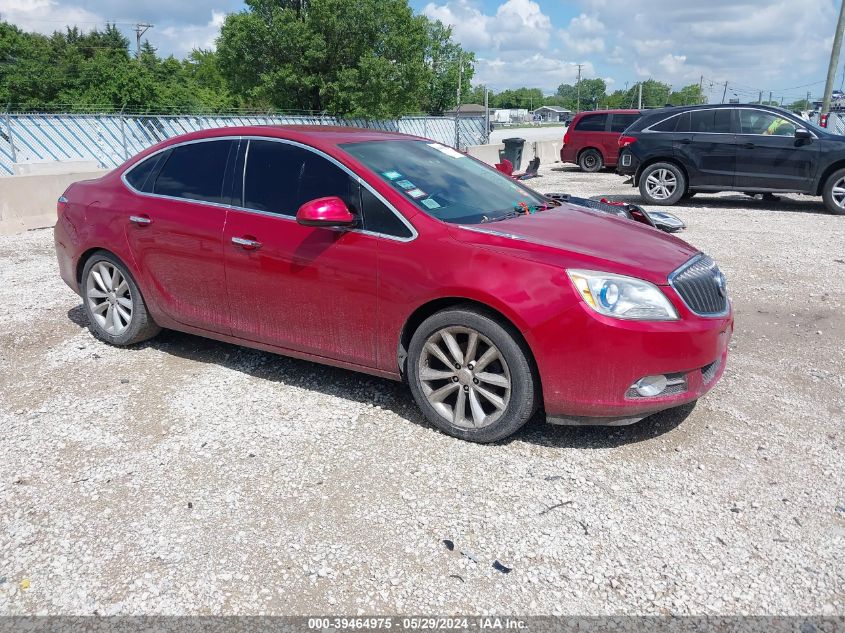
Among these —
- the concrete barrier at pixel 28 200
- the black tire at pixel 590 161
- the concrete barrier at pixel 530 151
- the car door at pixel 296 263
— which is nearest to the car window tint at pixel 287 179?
the car door at pixel 296 263

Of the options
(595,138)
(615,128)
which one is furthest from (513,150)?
(615,128)

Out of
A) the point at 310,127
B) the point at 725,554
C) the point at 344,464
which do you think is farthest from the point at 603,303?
the point at 310,127

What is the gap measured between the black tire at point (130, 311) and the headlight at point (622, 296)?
3241mm

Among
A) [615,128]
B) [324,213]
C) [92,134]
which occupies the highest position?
[615,128]

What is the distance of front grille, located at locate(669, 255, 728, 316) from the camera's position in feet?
11.5

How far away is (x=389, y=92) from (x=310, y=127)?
3085 centimetres

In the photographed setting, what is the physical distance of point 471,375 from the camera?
11.9ft

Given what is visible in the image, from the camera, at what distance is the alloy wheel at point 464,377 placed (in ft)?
11.7

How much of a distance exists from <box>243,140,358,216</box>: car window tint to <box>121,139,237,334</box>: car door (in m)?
0.23

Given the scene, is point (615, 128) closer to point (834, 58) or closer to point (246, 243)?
point (834, 58)

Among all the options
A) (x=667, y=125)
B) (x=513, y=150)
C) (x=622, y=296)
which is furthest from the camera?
(x=513, y=150)

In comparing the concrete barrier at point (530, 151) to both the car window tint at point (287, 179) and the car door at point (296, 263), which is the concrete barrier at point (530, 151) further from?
the car door at point (296, 263)

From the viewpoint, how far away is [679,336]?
3.39 m

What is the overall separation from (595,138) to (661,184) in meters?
8.19
